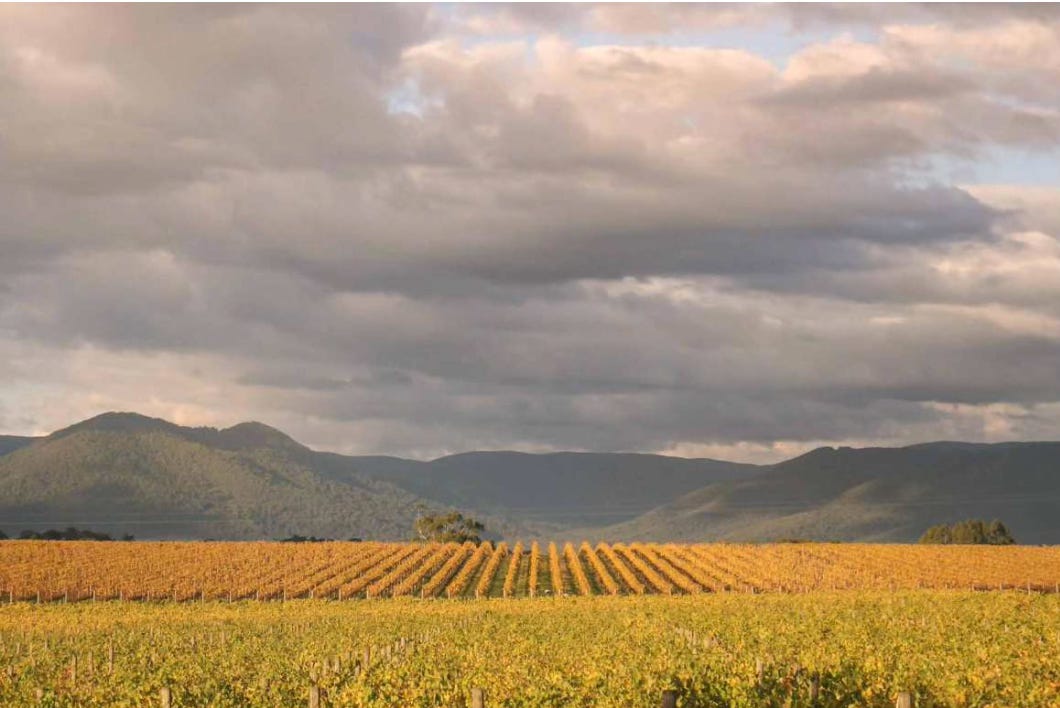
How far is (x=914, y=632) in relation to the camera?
4378 cm

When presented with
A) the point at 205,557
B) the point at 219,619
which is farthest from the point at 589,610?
the point at 205,557

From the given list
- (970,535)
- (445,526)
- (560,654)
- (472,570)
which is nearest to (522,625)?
(560,654)

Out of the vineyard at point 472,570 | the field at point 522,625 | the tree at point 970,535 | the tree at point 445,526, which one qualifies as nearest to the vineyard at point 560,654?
the field at point 522,625

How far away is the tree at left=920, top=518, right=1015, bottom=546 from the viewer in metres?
164

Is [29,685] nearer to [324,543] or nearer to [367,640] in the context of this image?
[367,640]

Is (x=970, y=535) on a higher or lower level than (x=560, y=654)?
higher

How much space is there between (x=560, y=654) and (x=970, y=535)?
457 ft

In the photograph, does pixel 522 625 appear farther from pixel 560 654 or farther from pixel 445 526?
pixel 445 526

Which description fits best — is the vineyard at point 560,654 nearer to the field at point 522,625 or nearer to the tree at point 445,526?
the field at point 522,625

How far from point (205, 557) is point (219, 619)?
135 ft

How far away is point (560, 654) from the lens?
36.0 meters

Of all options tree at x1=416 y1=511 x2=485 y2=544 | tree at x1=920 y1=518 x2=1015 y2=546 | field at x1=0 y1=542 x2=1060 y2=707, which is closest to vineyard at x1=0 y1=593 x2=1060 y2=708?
field at x1=0 y1=542 x2=1060 y2=707

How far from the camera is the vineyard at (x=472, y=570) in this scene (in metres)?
90.3

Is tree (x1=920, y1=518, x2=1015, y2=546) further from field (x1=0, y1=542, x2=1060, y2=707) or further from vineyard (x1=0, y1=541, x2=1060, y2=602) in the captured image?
field (x1=0, y1=542, x2=1060, y2=707)
